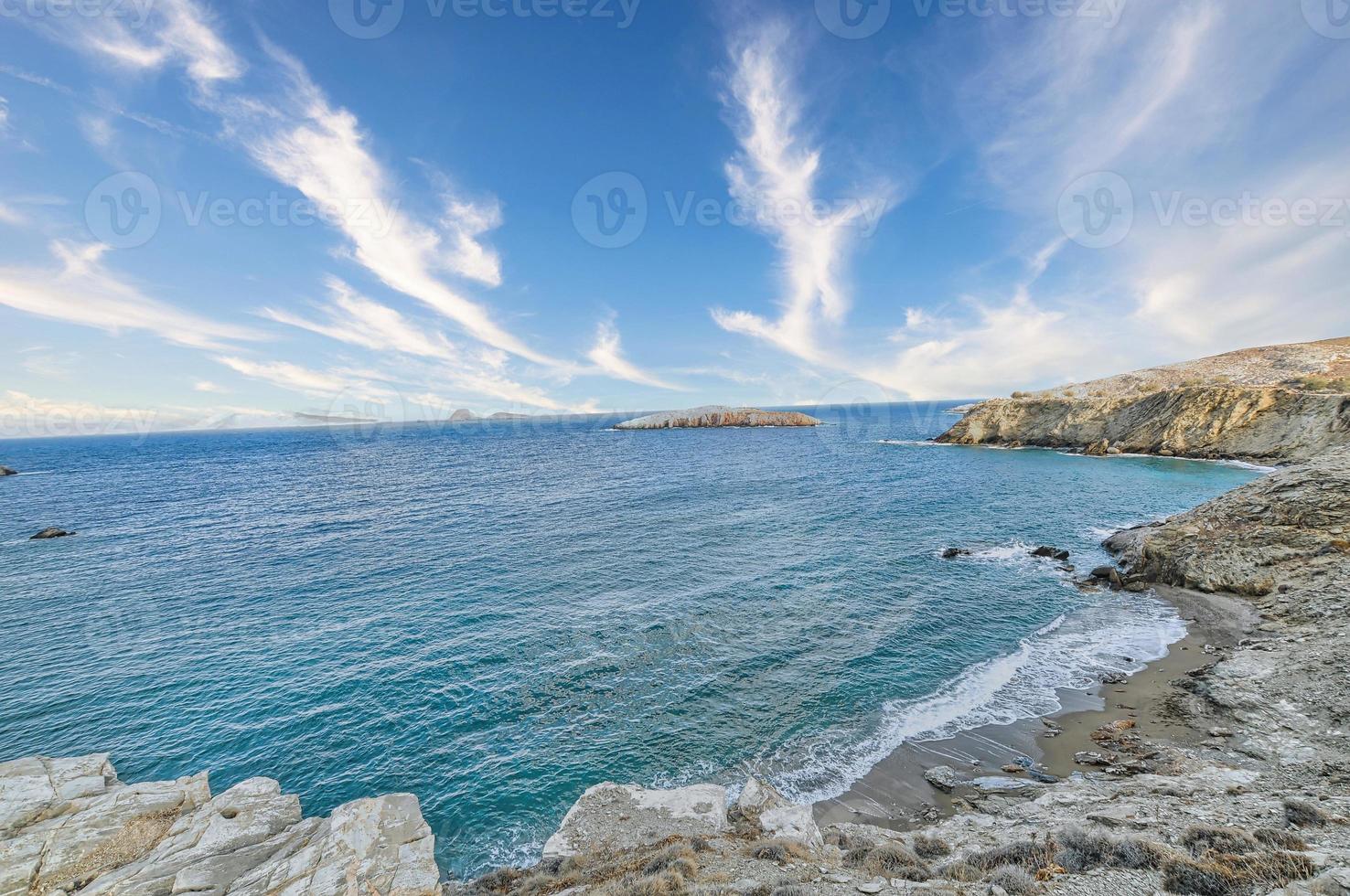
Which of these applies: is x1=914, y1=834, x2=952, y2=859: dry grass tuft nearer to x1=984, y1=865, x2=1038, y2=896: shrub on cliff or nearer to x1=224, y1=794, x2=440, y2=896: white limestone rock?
x1=984, y1=865, x2=1038, y2=896: shrub on cliff

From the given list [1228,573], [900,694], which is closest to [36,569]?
[900,694]

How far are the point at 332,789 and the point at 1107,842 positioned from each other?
62.5ft

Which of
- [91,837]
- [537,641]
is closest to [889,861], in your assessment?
[537,641]

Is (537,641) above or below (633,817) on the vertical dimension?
above

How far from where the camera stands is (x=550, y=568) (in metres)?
32.2

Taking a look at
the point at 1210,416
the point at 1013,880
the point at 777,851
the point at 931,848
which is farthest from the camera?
the point at 1210,416

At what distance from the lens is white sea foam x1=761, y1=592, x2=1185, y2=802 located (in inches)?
614

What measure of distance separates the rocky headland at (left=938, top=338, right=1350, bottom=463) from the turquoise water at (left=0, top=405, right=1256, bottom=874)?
2523cm

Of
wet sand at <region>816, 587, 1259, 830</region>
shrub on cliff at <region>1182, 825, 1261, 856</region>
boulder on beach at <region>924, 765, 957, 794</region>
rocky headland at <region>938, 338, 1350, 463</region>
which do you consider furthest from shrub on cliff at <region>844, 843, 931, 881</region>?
rocky headland at <region>938, 338, 1350, 463</region>

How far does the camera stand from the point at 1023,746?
16.2m

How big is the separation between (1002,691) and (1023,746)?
3231 millimetres

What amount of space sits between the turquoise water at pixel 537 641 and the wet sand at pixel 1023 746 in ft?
2.18

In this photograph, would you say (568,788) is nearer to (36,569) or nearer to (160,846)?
(160,846)

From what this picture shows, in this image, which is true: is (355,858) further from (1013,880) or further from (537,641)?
(537,641)
